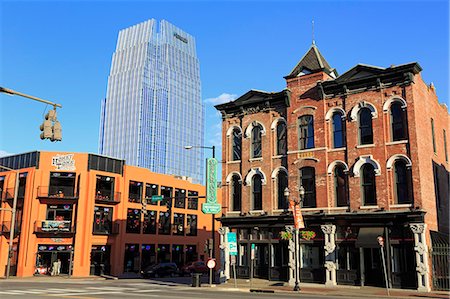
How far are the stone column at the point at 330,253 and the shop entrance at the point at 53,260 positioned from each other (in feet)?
84.4

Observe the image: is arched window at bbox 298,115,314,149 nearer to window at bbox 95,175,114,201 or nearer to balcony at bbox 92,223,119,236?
window at bbox 95,175,114,201

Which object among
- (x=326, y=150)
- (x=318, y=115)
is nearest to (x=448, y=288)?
(x=326, y=150)

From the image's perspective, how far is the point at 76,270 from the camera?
42.5 m

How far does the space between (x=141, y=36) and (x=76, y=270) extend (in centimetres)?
13030

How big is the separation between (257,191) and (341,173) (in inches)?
246

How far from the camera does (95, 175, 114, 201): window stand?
150 feet

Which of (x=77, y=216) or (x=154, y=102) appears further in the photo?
(x=154, y=102)

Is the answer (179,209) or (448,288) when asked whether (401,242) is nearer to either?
(448,288)

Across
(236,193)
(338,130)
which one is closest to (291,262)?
(236,193)

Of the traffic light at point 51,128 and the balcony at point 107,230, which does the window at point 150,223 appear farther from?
the traffic light at point 51,128

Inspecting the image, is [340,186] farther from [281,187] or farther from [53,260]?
[53,260]

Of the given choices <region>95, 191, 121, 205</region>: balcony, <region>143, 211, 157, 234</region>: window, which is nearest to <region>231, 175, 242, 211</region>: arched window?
<region>95, 191, 121, 205</region>: balcony

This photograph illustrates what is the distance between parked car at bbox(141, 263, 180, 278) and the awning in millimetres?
21374

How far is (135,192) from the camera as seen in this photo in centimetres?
4969
